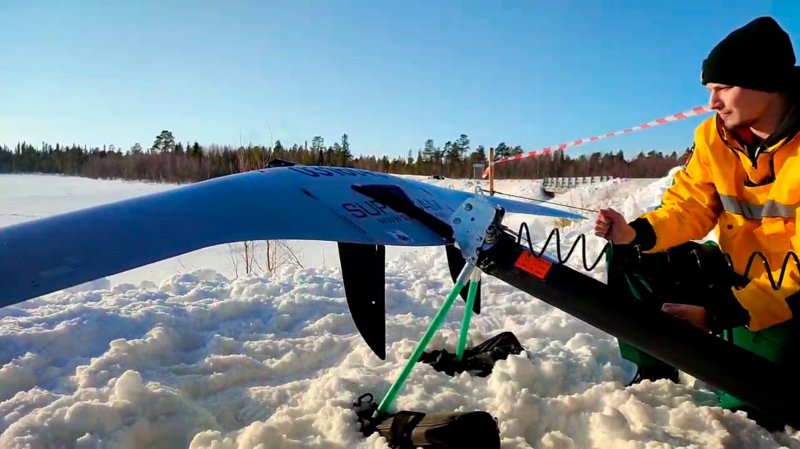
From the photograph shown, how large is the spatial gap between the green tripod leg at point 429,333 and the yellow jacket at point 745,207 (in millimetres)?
874

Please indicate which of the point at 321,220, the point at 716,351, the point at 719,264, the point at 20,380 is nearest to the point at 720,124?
the point at 719,264

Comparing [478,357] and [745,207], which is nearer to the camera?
[745,207]

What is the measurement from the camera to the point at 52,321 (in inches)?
128

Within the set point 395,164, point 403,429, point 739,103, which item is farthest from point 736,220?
point 395,164

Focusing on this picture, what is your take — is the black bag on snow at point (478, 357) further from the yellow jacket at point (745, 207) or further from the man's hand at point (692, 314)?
the man's hand at point (692, 314)

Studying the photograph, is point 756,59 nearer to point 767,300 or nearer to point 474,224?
point 767,300

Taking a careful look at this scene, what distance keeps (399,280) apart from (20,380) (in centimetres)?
299

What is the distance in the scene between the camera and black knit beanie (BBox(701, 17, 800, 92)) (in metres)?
1.82

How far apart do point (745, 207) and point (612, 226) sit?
0.69 metres

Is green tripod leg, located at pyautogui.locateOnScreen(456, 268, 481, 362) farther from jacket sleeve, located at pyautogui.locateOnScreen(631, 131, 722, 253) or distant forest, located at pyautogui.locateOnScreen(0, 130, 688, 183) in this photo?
distant forest, located at pyautogui.locateOnScreen(0, 130, 688, 183)

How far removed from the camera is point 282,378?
2.75 meters

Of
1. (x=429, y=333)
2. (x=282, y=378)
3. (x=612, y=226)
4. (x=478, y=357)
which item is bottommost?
(x=282, y=378)

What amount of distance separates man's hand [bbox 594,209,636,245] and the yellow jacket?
0.96 feet

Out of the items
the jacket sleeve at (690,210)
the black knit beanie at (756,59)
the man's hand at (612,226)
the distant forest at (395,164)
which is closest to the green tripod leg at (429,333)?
the man's hand at (612,226)
